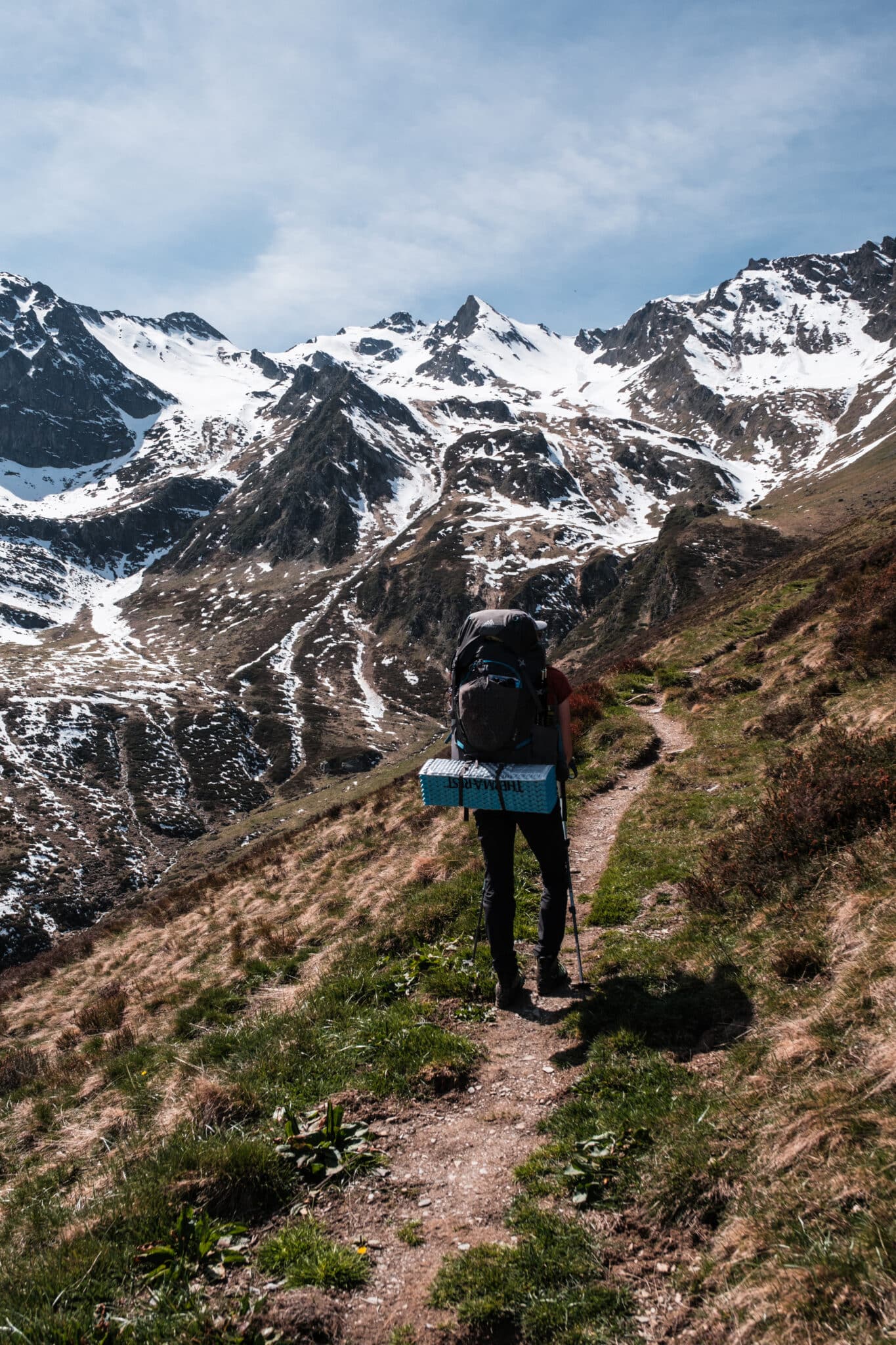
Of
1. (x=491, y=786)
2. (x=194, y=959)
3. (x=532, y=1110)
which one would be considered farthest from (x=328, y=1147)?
(x=194, y=959)

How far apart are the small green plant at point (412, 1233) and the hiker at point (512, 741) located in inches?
130

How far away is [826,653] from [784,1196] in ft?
53.7

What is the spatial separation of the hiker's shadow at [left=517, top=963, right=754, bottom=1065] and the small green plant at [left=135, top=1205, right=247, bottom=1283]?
3531mm

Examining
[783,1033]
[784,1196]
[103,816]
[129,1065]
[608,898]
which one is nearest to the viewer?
[784,1196]

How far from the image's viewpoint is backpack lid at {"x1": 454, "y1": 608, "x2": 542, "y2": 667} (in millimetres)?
8078

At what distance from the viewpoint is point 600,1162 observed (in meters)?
5.66

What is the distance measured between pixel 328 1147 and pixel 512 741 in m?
4.36

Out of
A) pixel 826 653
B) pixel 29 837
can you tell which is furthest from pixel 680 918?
pixel 29 837

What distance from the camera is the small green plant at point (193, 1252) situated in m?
5.05

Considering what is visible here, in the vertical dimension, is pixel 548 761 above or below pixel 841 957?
above

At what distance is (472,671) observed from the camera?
325 inches

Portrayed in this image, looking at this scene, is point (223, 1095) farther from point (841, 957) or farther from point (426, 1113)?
point (841, 957)

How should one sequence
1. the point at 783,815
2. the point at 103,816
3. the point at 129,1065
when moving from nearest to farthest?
the point at 783,815 → the point at 129,1065 → the point at 103,816

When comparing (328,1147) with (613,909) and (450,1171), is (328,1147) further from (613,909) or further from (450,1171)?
(613,909)
